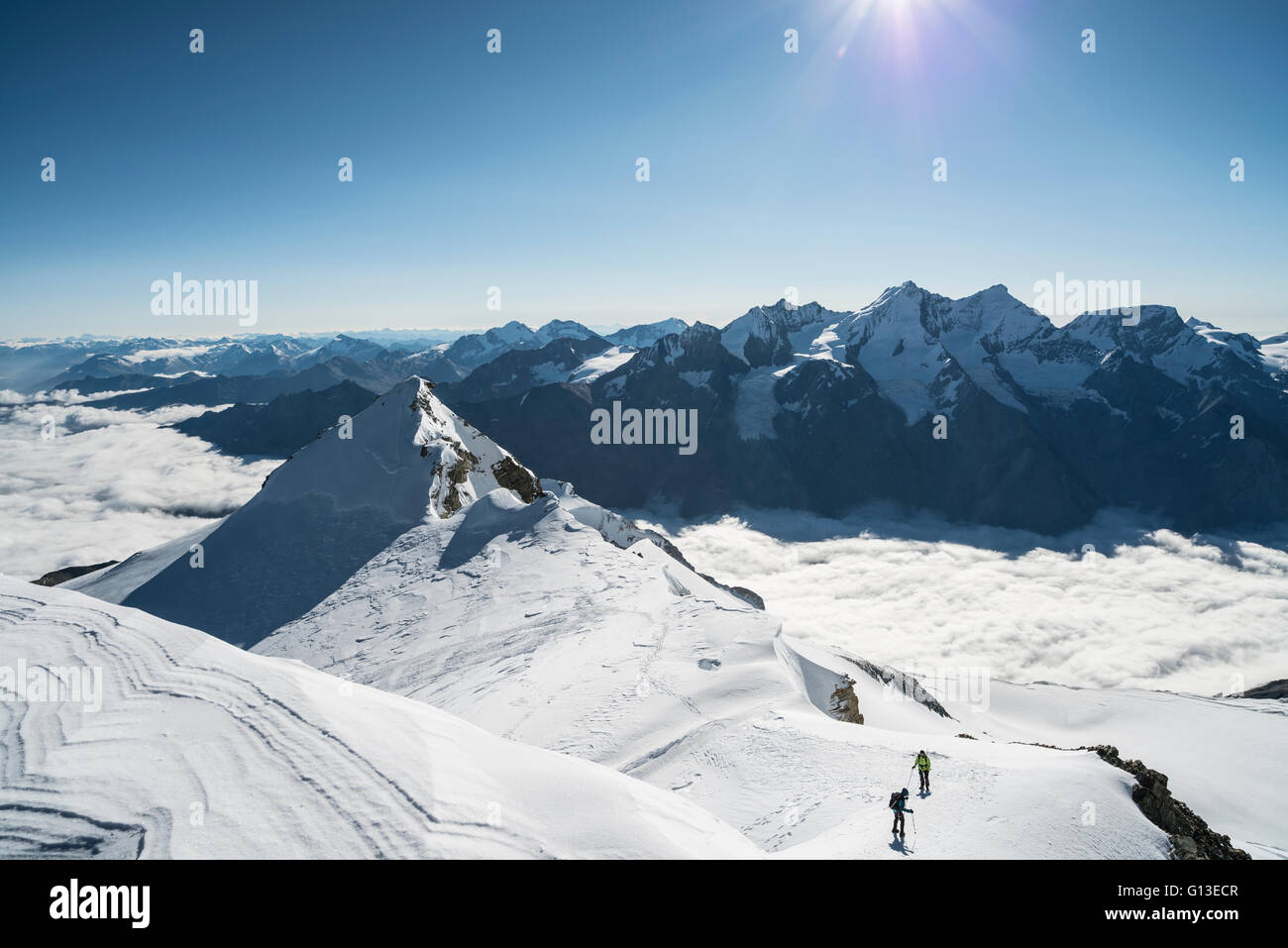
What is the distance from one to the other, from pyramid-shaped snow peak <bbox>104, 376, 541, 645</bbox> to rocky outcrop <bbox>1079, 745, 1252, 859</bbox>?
44919mm

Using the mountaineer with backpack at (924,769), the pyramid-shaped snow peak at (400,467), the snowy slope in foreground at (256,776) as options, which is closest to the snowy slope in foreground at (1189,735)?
the mountaineer with backpack at (924,769)

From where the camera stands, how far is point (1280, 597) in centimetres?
19900

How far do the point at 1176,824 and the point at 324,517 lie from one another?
2157 inches

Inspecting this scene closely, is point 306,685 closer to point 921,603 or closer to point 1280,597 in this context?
point 921,603

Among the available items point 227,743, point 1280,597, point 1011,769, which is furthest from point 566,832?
point 1280,597

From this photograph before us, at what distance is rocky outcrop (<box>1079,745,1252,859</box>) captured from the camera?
45.6 feet

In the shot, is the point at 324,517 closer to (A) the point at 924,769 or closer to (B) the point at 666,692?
(B) the point at 666,692

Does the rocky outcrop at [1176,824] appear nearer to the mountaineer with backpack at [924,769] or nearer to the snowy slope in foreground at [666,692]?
the snowy slope in foreground at [666,692]

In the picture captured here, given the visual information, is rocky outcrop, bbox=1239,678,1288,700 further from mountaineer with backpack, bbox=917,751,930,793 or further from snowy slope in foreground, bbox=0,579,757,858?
snowy slope in foreground, bbox=0,579,757,858

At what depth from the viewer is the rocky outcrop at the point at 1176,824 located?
13.9m

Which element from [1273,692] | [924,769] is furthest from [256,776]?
[1273,692]

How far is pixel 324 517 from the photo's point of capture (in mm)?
49125

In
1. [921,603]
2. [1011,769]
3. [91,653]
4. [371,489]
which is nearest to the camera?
[91,653]

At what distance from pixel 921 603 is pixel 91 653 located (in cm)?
21286
